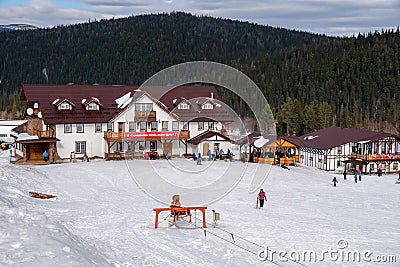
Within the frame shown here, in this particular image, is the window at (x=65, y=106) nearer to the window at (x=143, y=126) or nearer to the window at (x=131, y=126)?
the window at (x=131, y=126)

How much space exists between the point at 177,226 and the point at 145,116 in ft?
89.9

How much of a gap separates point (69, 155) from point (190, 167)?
11673mm

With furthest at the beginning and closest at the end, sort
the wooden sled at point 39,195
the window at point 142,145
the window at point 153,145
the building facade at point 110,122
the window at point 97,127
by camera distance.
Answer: the window at point 153,145
the window at point 142,145
the window at point 97,127
the building facade at point 110,122
the wooden sled at point 39,195

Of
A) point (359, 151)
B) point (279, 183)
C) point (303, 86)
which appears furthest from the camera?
point (303, 86)

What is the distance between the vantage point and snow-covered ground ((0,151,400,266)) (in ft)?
47.9

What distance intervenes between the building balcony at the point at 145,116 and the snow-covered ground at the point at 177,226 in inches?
460

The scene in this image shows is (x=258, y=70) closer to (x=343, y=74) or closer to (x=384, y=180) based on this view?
(x=343, y=74)

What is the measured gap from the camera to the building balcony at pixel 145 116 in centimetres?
4641

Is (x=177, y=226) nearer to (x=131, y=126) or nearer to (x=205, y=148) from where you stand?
(x=205, y=148)

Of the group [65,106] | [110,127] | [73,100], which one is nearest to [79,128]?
[65,106]

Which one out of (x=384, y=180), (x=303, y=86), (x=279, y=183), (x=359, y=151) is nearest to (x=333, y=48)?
(x=303, y=86)

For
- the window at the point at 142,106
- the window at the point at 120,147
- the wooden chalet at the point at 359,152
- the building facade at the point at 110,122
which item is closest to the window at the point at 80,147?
the building facade at the point at 110,122

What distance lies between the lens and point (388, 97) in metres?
124

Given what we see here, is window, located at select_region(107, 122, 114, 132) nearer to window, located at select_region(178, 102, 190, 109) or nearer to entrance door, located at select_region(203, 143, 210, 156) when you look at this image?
window, located at select_region(178, 102, 190, 109)
